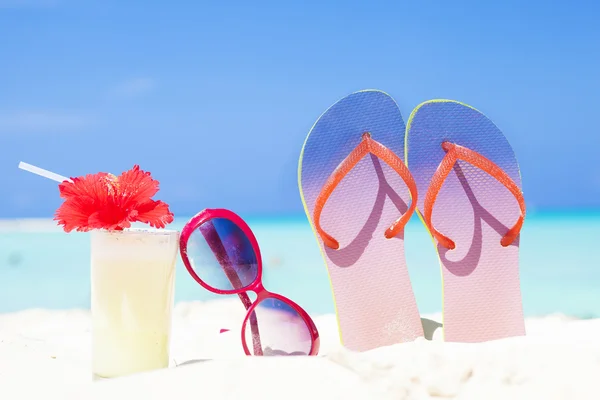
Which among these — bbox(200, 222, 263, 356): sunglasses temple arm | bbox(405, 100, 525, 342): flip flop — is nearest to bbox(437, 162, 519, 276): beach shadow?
bbox(405, 100, 525, 342): flip flop

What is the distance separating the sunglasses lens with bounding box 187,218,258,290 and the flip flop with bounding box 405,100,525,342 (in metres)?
0.59

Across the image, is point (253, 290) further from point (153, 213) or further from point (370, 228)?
point (370, 228)

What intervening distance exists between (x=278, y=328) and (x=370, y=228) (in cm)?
48

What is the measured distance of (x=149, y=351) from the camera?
1413 mm

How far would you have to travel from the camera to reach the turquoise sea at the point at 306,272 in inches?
147

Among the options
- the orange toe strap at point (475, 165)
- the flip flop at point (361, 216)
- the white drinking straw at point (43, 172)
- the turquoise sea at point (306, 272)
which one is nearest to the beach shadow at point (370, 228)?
the flip flop at point (361, 216)

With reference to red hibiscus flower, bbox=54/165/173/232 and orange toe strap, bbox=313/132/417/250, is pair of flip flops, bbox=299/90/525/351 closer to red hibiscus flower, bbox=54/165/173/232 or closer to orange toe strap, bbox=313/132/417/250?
orange toe strap, bbox=313/132/417/250

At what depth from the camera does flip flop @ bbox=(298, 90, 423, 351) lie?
1.88 meters

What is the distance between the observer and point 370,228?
1.97 m

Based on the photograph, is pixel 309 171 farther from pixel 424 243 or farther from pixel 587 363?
pixel 424 243

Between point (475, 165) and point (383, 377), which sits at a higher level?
point (475, 165)

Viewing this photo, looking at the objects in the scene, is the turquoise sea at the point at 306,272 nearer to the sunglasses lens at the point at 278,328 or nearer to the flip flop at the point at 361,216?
the sunglasses lens at the point at 278,328

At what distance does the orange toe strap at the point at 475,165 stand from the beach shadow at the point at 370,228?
11cm

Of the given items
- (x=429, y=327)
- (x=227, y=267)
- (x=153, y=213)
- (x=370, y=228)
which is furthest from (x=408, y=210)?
(x=153, y=213)
